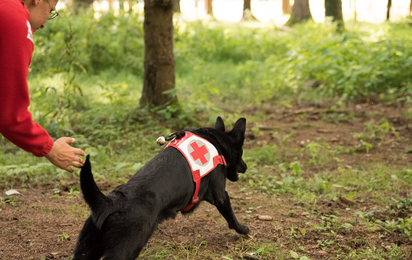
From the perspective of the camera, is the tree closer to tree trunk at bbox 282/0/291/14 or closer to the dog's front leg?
tree trunk at bbox 282/0/291/14

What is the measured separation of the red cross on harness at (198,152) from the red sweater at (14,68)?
1.16 metres

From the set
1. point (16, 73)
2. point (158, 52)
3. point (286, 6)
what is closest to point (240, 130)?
point (16, 73)

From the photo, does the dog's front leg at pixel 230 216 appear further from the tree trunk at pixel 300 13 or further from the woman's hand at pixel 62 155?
the tree trunk at pixel 300 13

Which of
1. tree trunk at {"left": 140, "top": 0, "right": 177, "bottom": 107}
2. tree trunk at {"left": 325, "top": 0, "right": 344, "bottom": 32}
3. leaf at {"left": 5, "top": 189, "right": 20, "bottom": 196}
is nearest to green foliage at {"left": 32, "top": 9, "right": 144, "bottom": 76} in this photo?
tree trunk at {"left": 140, "top": 0, "right": 177, "bottom": 107}

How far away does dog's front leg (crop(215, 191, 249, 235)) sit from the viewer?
2.91 metres

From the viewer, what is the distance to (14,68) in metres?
1.59

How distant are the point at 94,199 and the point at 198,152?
0.86 metres

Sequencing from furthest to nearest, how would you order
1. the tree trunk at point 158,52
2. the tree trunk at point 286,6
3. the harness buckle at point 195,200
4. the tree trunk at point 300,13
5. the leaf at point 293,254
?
1. the tree trunk at point 286,6
2. the tree trunk at point 300,13
3. the tree trunk at point 158,52
4. the leaf at point 293,254
5. the harness buckle at point 195,200

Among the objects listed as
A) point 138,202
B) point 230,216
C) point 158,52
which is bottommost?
point 230,216

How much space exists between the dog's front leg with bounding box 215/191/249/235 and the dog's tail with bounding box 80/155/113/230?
43.2 inches

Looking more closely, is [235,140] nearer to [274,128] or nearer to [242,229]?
[242,229]

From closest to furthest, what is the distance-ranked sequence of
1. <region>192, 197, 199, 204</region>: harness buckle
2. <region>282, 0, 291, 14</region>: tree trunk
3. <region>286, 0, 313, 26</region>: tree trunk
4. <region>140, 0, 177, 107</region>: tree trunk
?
<region>192, 197, 199, 204</region>: harness buckle, <region>140, 0, 177, 107</region>: tree trunk, <region>286, 0, 313, 26</region>: tree trunk, <region>282, 0, 291, 14</region>: tree trunk

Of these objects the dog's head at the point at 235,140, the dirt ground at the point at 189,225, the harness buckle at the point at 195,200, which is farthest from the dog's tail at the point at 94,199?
the dog's head at the point at 235,140

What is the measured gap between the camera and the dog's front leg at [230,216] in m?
2.91
